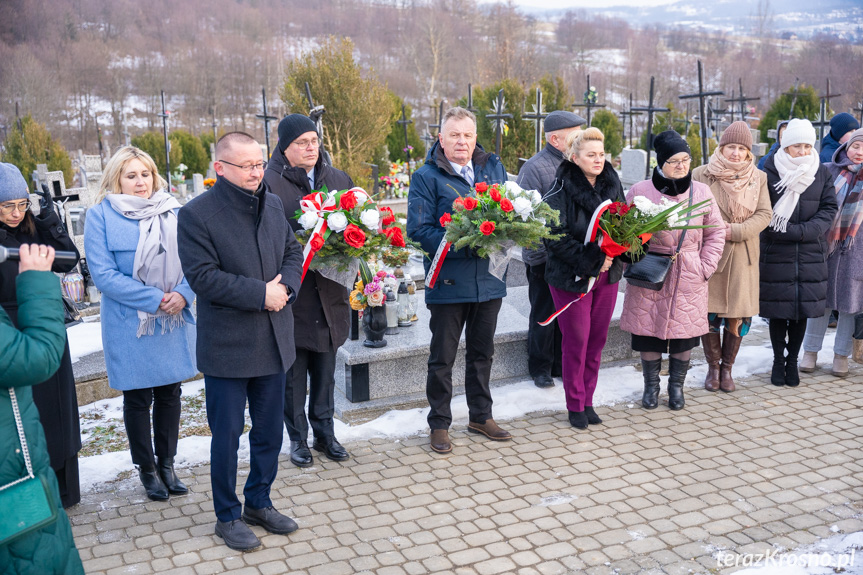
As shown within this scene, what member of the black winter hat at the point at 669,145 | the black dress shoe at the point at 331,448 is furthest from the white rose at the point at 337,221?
the black winter hat at the point at 669,145

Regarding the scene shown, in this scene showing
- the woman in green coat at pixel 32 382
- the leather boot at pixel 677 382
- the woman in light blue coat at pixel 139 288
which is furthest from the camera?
the leather boot at pixel 677 382

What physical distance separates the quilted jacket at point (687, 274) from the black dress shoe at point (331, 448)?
2.25 meters

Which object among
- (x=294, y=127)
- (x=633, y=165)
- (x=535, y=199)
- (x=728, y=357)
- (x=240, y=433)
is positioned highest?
(x=294, y=127)

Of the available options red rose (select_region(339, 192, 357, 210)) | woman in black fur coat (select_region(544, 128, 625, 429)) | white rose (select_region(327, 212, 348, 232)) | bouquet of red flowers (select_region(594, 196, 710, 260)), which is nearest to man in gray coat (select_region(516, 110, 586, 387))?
woman in black fur coat (select_region(544, 128, 625, 429))

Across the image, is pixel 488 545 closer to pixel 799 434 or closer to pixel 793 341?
pixel 799 434

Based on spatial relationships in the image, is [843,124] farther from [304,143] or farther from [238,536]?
[238,536]

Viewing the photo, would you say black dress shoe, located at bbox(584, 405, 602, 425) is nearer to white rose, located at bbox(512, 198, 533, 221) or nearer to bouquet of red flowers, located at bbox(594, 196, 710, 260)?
bouquet of red flowers, located at bbox(594, 196, 710, 260)

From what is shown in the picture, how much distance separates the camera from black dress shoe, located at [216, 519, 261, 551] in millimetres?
3572

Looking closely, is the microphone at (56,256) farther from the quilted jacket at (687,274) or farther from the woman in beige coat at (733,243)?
the woman in beige coat at (733,243)

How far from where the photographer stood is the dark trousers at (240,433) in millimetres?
3549

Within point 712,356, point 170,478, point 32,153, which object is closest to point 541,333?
point 712,356

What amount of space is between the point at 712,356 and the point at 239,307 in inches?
150

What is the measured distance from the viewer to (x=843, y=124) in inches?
275

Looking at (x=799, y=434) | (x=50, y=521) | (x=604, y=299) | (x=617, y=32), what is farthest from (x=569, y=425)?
(x=617, y=32)
